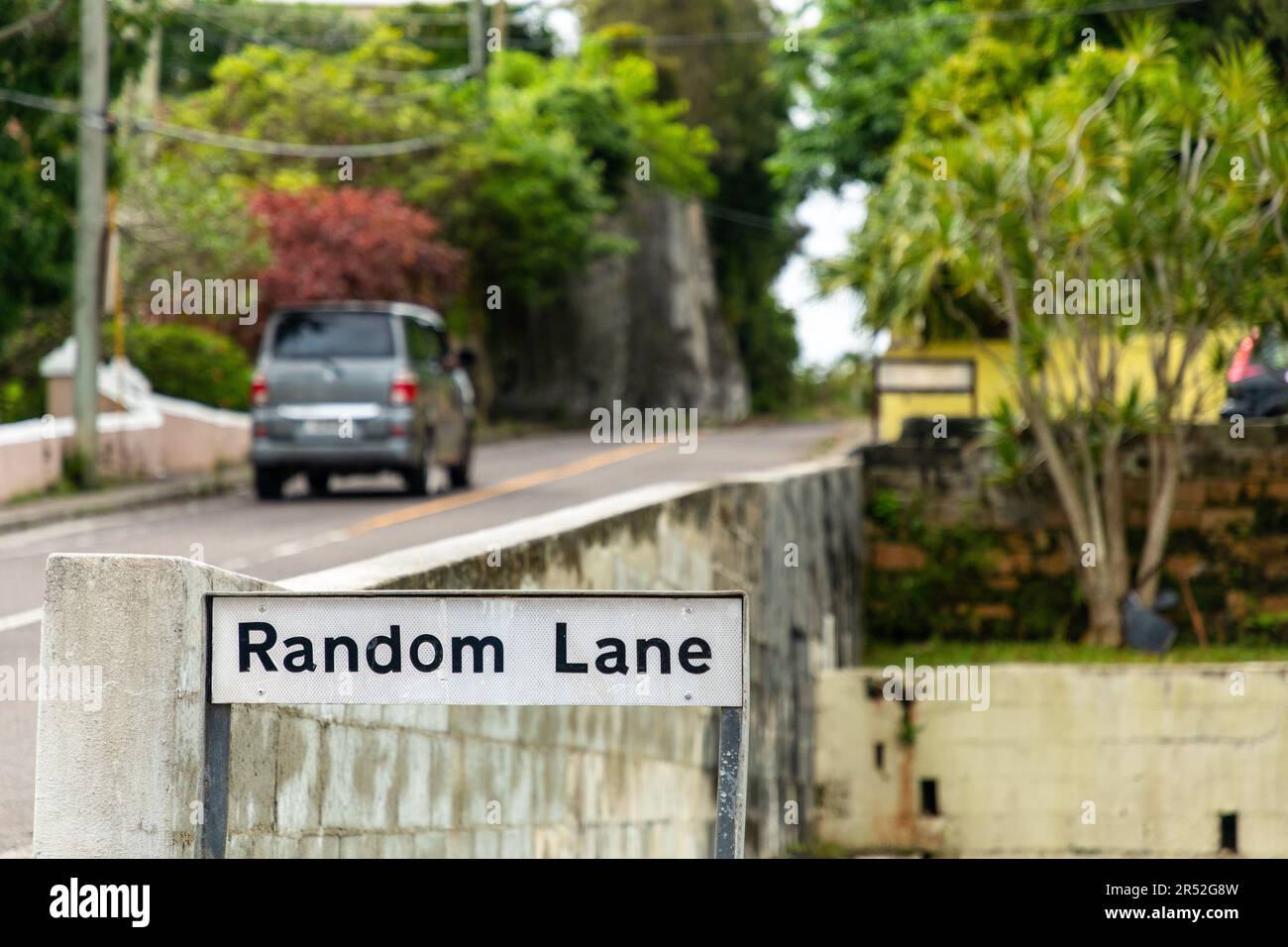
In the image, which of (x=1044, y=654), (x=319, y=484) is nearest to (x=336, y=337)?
(x=319, y=484)

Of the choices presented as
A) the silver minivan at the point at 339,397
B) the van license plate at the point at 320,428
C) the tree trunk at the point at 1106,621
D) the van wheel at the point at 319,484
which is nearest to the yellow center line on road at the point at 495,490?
the silver minivan at the point at 339,397

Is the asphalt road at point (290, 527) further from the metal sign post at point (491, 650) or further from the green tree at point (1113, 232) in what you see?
the green tree at point (1113, 232)

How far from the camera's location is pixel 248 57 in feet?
121

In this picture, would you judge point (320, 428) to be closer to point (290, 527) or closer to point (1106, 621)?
point (290, 527)

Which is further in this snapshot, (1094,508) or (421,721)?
(1094,508)

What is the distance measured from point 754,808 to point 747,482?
2.40 metres

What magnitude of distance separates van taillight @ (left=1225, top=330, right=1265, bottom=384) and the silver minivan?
311 inches

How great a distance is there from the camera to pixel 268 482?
66.3 ft

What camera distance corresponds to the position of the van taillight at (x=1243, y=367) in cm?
1985

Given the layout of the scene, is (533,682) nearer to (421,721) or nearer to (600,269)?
(421,721)

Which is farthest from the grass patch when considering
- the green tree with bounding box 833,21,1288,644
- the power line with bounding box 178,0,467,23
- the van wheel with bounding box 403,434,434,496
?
the power line with bounding box 178,0,467,23

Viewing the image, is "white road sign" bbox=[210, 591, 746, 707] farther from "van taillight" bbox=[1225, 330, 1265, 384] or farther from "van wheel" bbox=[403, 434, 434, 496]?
"van taillight" bbox=[1225, 330, 1265, 384]

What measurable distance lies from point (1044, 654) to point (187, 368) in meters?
12.7

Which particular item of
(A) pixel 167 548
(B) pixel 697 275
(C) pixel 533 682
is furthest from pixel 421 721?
(B) pixel 697 275
